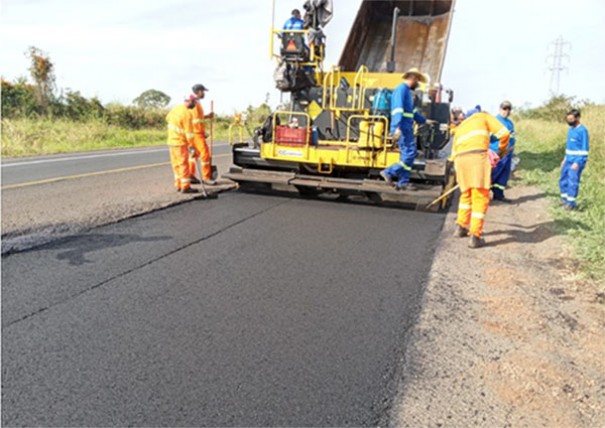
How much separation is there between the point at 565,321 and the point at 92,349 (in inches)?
120

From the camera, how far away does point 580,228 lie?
18.5ft

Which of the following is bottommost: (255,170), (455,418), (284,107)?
(455,418)

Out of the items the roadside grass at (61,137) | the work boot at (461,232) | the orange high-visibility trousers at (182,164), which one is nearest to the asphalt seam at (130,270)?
the orange high-visibility trousers at (182,164)

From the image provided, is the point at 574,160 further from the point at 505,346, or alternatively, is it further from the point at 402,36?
the point at 505,346

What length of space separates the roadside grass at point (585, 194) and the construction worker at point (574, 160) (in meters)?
0.19

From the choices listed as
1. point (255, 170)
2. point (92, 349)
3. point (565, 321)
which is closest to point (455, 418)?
point (565, 321)

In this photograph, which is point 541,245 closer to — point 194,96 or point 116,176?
point 194,96

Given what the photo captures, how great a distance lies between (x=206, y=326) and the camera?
2.87m

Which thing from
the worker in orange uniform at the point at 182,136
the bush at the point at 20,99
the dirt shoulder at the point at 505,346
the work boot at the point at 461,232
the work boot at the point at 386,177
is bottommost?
the dirt shoulder at the point at 505,346

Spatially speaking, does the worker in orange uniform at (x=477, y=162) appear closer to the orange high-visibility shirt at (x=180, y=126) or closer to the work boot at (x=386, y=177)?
the work boot at (x=386, y=177)

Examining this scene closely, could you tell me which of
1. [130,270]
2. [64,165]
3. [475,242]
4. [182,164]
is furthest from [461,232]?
[64,165]

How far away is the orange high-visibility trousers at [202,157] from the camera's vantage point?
7250 millimetres

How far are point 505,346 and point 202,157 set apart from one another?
5665 millimetres

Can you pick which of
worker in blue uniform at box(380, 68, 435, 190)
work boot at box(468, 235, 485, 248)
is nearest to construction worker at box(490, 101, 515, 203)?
worker in blue uniform at box(380, 68, 435, 190)
